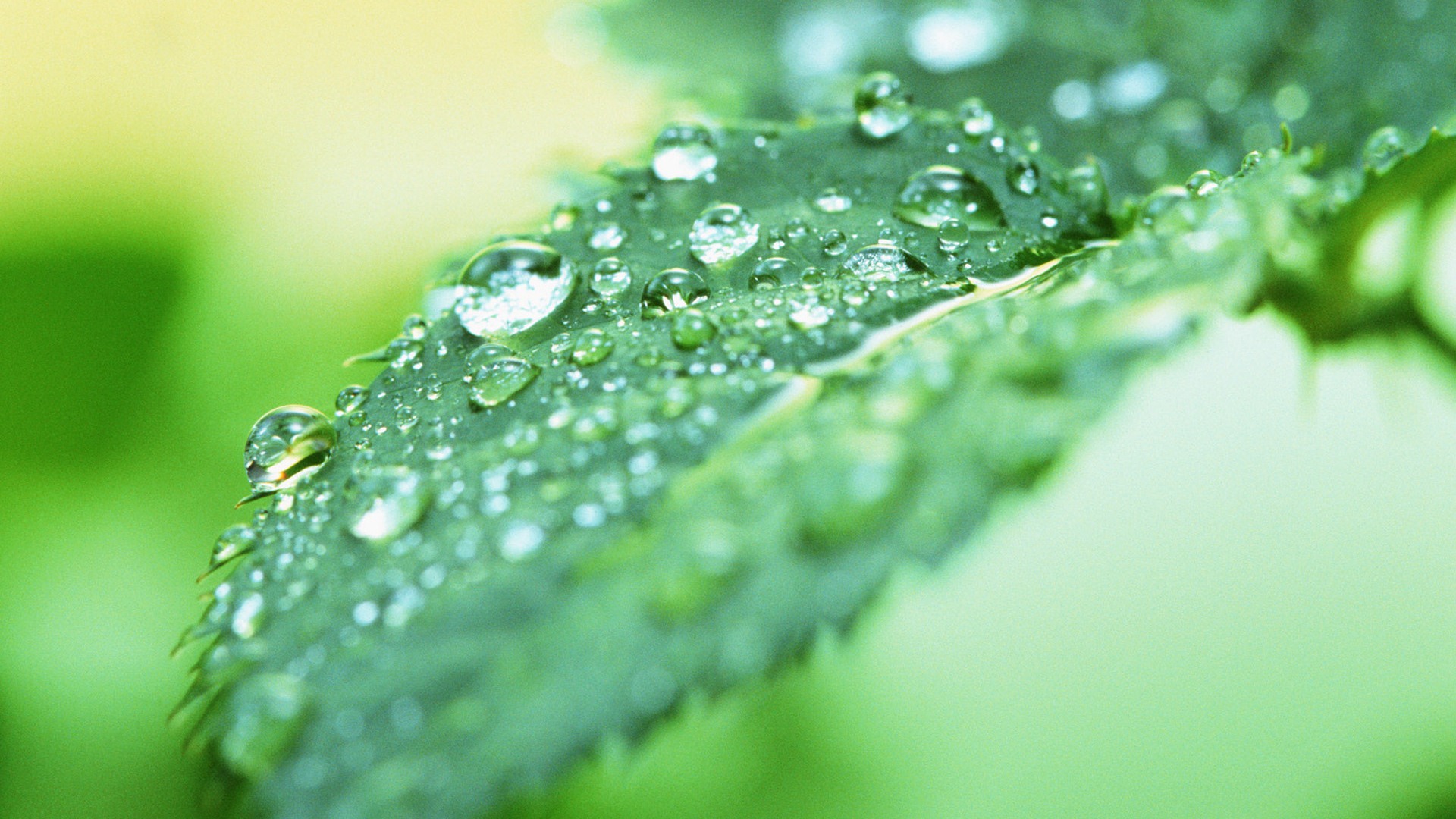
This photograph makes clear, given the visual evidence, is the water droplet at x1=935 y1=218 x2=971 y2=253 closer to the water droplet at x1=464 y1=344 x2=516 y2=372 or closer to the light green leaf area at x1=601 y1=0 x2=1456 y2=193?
the water droplet at x1=464 y1=344 x2=516 y2=372

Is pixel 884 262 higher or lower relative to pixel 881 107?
lower

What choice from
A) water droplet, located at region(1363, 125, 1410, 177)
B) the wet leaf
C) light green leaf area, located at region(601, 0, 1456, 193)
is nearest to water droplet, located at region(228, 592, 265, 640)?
the wet leaf

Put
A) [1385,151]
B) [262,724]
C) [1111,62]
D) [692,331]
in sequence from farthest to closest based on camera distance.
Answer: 1. [1111,62]
2. [1385,151]
3. [692,331]
4. [262,724]

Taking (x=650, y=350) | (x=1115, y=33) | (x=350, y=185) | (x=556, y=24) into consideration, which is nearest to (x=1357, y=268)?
(x=650, y=350)

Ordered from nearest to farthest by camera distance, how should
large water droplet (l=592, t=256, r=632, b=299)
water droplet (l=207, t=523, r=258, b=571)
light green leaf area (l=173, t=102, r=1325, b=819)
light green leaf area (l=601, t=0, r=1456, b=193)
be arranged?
light green leaf area (l=173, t=102, r=1325, b=819) < water droplet (l=207, t=523, r=258, b=571) < large water droplet (l=592, t=256, r=632, b=299) < light green leaf area (l=601, t=0, r=1456, b=193)

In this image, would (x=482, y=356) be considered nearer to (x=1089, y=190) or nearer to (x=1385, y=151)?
(x=1089, y=190)

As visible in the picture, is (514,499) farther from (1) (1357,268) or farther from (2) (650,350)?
(1) (1357,268)

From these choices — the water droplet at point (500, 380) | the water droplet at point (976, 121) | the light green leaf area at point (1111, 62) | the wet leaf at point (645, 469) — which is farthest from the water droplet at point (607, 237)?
the light green leaf area at point (1111, 62)

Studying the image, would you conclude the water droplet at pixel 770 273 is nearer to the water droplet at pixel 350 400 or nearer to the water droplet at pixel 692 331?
the water droplet at pixel 692 331

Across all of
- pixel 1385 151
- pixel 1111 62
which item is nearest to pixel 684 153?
pixel 1385 151
